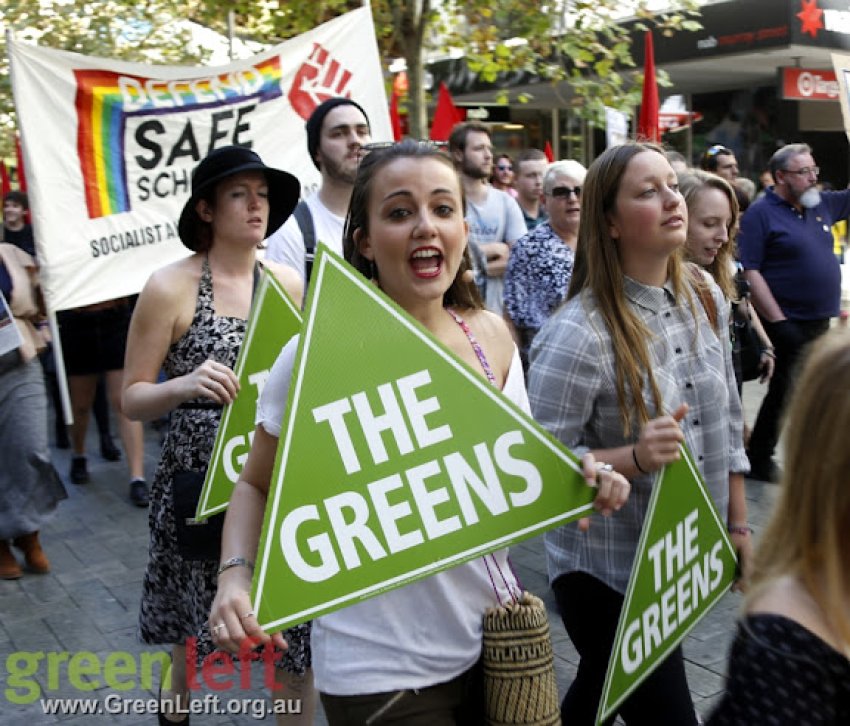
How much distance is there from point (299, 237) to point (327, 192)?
0.28m

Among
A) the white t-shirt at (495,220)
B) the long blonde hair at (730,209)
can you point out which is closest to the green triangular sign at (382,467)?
the long blonde hair at (730,209)

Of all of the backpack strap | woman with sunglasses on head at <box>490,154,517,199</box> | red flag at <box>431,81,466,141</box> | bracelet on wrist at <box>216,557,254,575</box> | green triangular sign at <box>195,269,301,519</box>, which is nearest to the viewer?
bracelet on wrist at <box>216,557,254,575</box>

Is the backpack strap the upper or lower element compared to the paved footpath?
upper

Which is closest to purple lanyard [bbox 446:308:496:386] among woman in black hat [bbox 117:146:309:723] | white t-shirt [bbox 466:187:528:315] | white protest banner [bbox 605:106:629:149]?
woman in black hat [bbox 117:146:309:723]

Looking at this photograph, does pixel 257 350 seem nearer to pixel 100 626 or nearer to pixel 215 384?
pixel 215 384

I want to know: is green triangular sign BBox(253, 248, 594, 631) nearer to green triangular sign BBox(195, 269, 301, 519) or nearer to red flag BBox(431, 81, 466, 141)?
green triangular sign BBox(195, 269, 301, 519)

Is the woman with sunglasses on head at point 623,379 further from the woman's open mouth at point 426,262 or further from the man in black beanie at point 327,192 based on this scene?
the man in black beanie at point 327,192

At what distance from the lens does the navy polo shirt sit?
6.64 meters

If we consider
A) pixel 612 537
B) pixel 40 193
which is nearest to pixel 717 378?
pixel 612 537

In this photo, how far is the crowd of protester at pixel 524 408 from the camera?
1.34m

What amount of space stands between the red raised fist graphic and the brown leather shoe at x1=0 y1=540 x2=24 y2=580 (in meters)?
2.82

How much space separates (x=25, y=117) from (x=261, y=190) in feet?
7.46

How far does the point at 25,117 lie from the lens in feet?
16.4

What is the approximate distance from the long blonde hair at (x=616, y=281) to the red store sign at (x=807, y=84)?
43.6 ft
